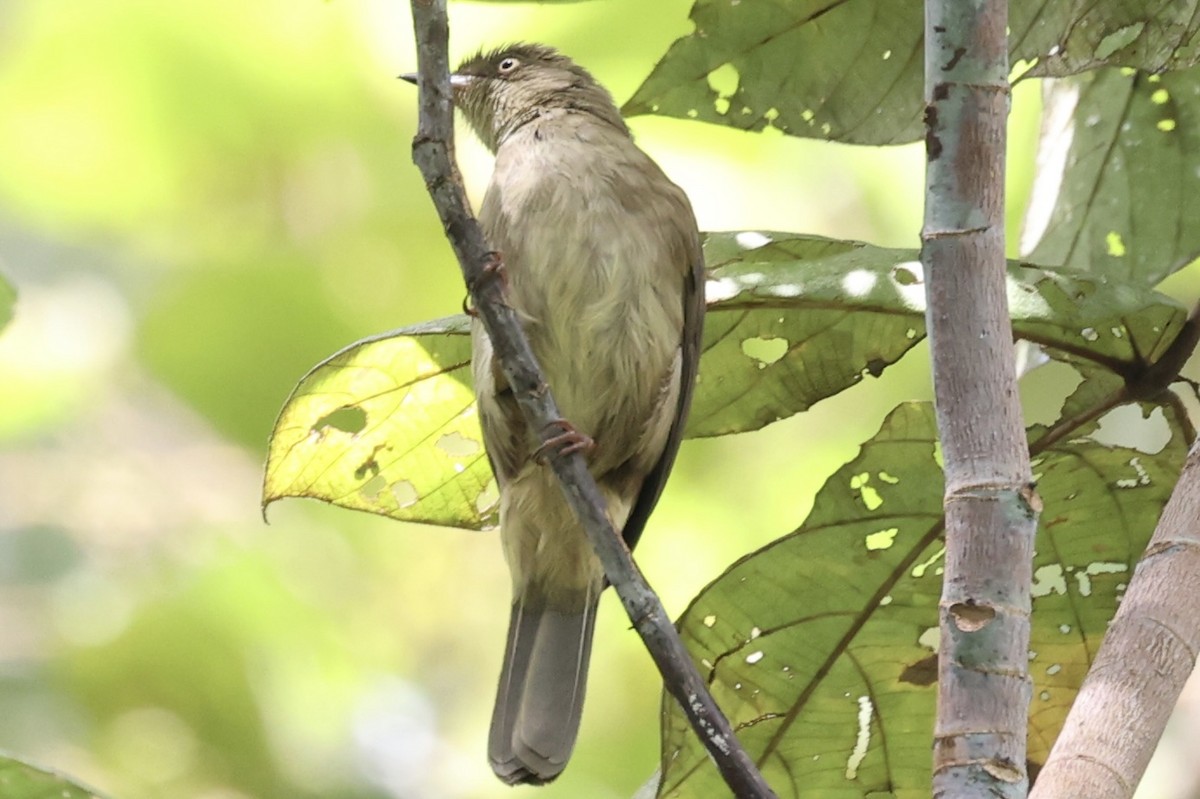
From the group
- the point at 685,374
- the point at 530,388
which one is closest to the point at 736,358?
the point at 685,374

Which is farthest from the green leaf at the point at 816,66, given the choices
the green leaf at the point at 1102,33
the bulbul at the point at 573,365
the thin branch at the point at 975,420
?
the thin branch at the point at 975,420

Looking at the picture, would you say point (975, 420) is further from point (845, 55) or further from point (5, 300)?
point (5, 300)

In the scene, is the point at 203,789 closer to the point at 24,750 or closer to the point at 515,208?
the point at 24,750

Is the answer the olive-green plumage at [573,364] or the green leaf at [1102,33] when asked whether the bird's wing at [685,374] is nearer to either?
the olive-green plumage at [573,364]

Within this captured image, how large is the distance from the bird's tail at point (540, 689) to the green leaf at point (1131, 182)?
1159 millimetres

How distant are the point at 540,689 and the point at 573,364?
627 millimetres

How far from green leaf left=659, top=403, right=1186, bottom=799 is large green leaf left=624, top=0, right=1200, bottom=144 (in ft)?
1.80

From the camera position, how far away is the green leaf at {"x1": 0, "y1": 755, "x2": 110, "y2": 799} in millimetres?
2170

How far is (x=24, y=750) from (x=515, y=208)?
241cm

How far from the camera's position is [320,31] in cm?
478

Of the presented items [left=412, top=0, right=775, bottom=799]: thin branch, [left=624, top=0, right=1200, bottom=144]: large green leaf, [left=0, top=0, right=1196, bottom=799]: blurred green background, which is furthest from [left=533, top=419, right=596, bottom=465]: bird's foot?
→ [left=0, top=0, right=1196, bottom=799]: blurred green background

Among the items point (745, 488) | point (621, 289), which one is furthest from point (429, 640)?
point (621, 289)

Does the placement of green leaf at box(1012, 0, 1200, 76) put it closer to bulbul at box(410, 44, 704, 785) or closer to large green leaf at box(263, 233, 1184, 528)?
large green leaf at box(263, 233, 1184, 528)

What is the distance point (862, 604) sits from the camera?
2521mm
